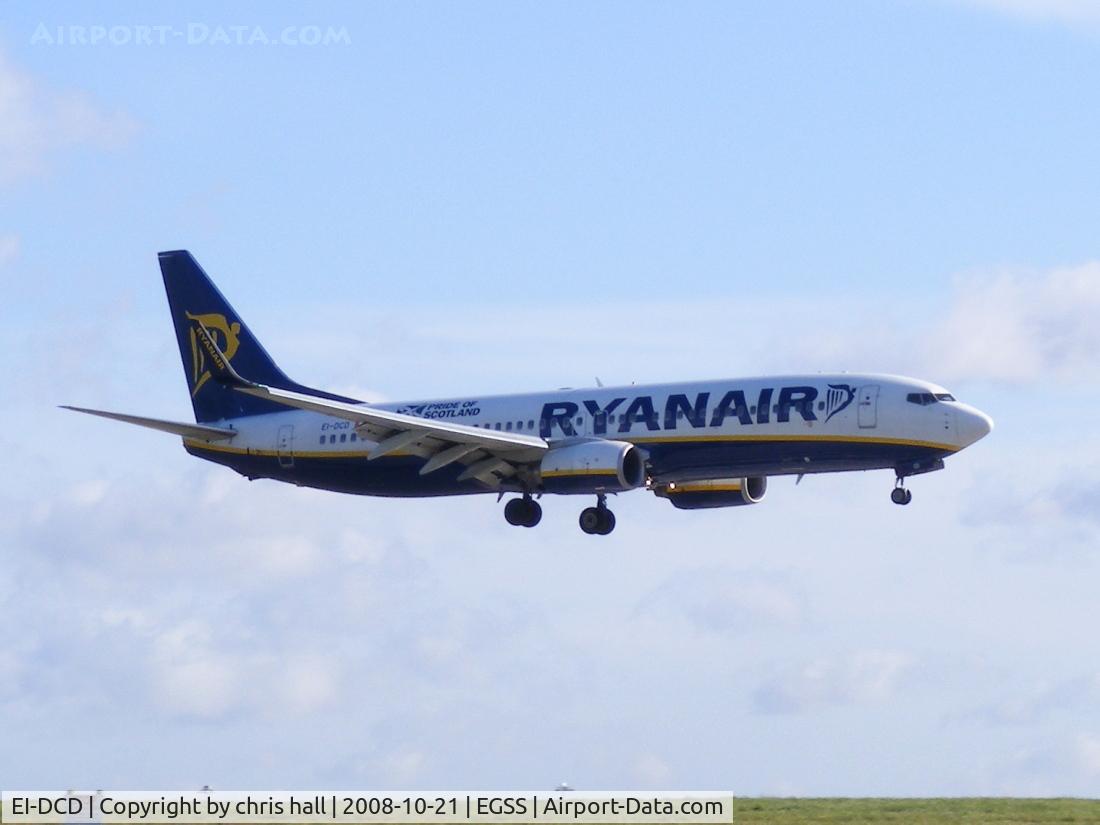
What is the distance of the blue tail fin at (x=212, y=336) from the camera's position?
73.1 meters

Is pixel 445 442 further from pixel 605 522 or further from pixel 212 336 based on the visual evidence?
pixel 212 336

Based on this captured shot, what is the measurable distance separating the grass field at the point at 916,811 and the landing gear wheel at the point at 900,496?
21013 millimetres

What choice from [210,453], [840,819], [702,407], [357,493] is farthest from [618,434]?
[840,819]

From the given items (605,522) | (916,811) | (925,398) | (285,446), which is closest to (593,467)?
(605,522)

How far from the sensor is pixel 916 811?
37.3 metres

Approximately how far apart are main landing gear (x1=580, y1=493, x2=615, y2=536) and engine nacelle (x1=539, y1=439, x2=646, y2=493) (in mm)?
2647

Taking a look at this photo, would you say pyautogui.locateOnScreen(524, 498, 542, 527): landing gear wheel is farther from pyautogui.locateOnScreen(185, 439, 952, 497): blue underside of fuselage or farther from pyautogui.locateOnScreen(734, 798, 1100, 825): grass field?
pyautogui.locateOnScreen(734, 798, 1100, 825): grass field

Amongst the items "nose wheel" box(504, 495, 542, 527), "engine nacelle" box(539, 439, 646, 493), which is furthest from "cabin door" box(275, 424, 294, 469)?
"engine nacelle" box(539, 439, 646, 493)

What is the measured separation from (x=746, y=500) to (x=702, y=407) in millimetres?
6579

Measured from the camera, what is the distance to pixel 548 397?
216 feet

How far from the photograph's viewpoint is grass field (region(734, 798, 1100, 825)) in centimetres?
3553
